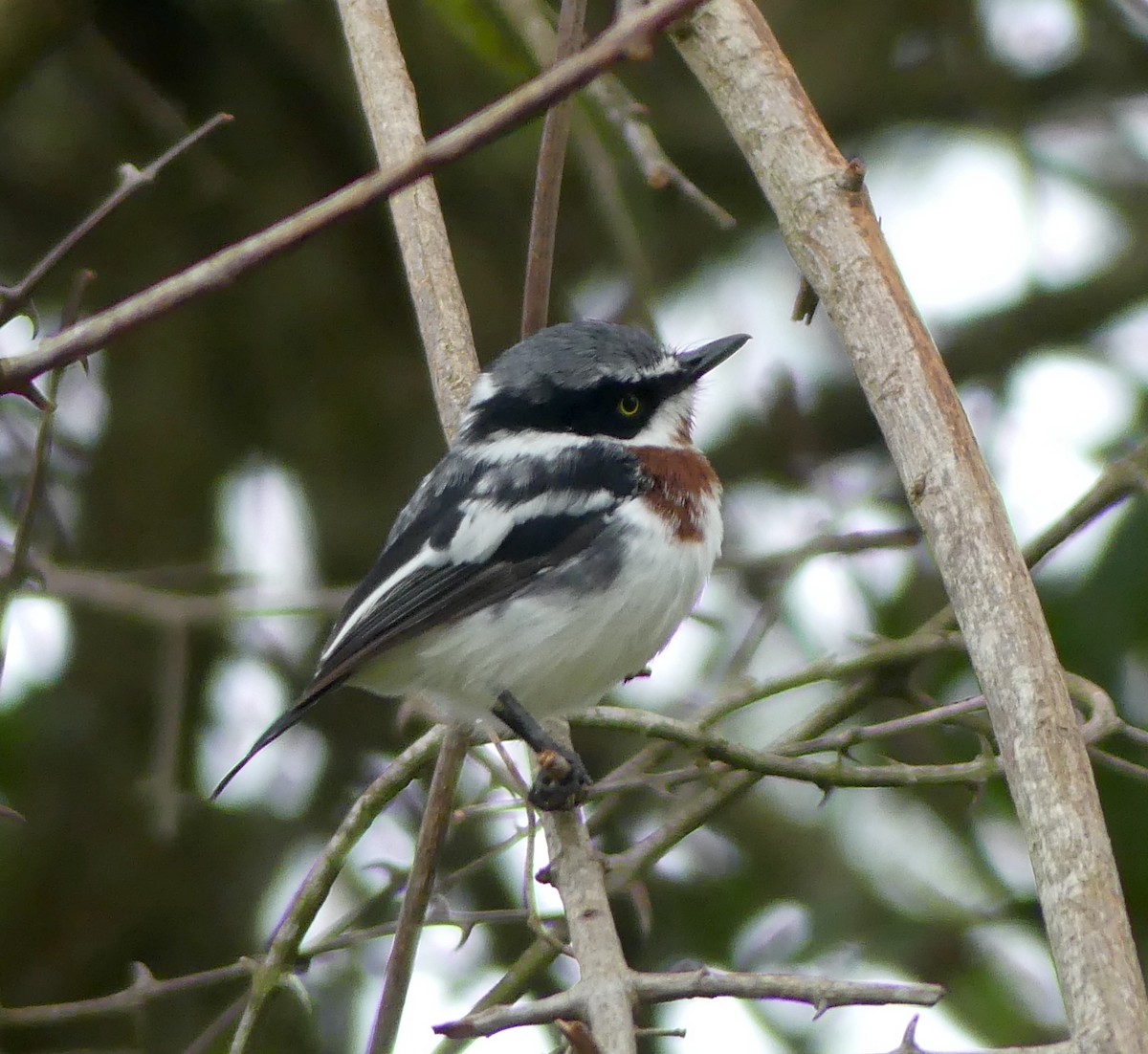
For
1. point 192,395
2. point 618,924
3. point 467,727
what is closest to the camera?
point 467,727

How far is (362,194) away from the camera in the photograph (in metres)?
1.60

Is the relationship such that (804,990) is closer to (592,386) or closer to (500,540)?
(500,540)

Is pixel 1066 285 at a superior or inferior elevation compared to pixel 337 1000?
superior

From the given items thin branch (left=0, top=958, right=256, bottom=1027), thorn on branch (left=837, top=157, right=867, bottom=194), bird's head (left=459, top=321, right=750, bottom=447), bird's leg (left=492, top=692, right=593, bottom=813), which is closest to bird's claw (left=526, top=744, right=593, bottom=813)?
bird's leg (left=492, top=692, right=593, bottom=813)

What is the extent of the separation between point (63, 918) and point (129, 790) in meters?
0.43

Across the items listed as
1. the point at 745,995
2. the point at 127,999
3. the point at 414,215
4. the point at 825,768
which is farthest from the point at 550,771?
the point at 414,215

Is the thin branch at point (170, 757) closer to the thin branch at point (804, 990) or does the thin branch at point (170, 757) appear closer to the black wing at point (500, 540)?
the black wing at point (500, 540)

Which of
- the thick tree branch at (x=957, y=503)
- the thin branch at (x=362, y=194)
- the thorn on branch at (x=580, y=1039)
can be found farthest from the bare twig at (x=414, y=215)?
the thin branch at (x=362, y=194)

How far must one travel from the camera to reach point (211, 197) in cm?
532

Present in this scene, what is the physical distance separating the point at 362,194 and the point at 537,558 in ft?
7.49

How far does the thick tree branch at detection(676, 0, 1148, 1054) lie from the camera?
1.99m

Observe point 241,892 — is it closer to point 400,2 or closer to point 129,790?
point 129,790

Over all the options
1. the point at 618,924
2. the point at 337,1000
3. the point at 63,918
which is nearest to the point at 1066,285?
the point at 618,924

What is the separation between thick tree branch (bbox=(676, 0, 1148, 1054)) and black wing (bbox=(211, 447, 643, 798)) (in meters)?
1.20
